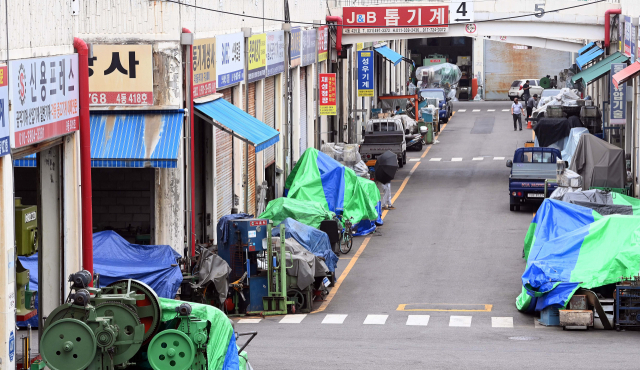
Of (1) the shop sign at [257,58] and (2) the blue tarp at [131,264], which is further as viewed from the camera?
(1) the shop sign at [257,58]

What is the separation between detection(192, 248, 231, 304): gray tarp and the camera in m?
17.6

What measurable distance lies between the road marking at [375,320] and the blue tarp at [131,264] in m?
3.51

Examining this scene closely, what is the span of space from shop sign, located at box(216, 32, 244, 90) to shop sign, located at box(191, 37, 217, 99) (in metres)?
0.52

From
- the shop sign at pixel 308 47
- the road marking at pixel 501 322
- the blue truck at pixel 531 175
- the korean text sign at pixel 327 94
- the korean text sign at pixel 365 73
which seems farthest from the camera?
the korean text sign at pixel 365 73

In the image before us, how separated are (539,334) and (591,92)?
122 feet

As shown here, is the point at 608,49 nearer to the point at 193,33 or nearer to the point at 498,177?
the point at 498,177

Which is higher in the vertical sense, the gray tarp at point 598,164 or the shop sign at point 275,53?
the shop sign at point 275,53

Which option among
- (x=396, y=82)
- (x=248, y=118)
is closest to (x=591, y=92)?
(x=396, y=82)

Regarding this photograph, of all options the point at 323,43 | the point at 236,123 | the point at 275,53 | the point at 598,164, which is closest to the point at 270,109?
the point at 275,53

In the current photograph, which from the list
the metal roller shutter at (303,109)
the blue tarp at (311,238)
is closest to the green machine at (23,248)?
the blue tarp at (311,238)

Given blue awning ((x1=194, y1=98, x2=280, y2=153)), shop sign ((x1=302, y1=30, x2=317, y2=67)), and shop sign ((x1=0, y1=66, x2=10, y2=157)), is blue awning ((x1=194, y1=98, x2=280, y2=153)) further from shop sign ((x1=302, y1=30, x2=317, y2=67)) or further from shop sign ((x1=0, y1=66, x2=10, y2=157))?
shop sign ((x1=302, y1=30, x2=317, y2=67))

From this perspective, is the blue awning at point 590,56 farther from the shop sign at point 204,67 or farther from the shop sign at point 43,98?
the shop sign at point 43,98

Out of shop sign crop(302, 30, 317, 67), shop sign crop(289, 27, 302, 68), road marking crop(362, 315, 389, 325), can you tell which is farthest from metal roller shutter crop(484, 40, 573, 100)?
road marking crop(362, 315, 389, 325)

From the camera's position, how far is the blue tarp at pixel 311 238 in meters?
20.3
